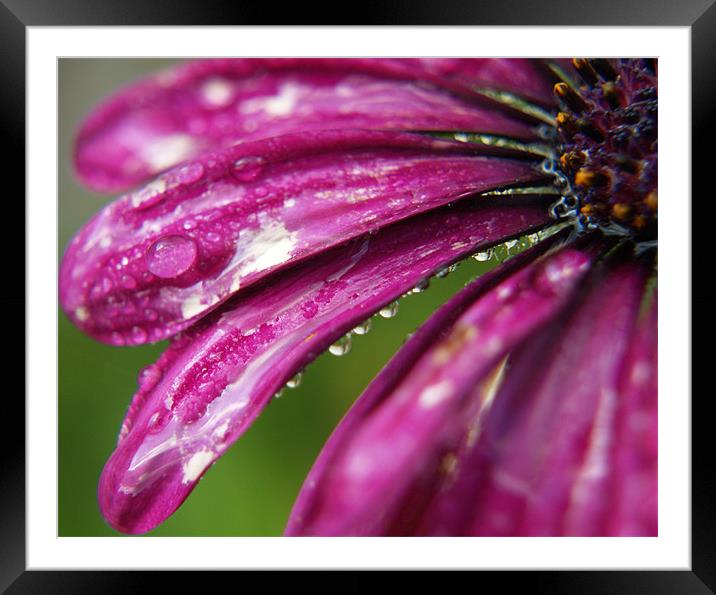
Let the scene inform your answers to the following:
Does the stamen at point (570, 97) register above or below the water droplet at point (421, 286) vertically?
above

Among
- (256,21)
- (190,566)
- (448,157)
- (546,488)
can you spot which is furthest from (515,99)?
(190,566)

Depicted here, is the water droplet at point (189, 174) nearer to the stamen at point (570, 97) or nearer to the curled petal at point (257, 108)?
the curled petal at point (257, 108)

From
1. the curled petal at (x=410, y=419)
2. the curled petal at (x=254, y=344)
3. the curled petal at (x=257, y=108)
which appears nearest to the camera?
the curled petal at (x=410, y=419)

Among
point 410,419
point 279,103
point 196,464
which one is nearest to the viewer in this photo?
point 410,419

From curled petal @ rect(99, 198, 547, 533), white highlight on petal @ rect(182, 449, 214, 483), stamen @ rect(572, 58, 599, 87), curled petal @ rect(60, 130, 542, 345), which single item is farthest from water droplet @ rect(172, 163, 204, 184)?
stamen @ rect(572, 58, 599, 87)

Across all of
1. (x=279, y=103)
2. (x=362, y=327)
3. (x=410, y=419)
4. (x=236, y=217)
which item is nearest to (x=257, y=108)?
(x=279, y=103)

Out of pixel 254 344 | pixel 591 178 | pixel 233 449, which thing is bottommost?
pixel 233 449

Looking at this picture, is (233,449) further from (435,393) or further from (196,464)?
(435,393)

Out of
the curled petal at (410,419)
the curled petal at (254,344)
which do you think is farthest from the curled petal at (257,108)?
the curled petal at (410,419)
